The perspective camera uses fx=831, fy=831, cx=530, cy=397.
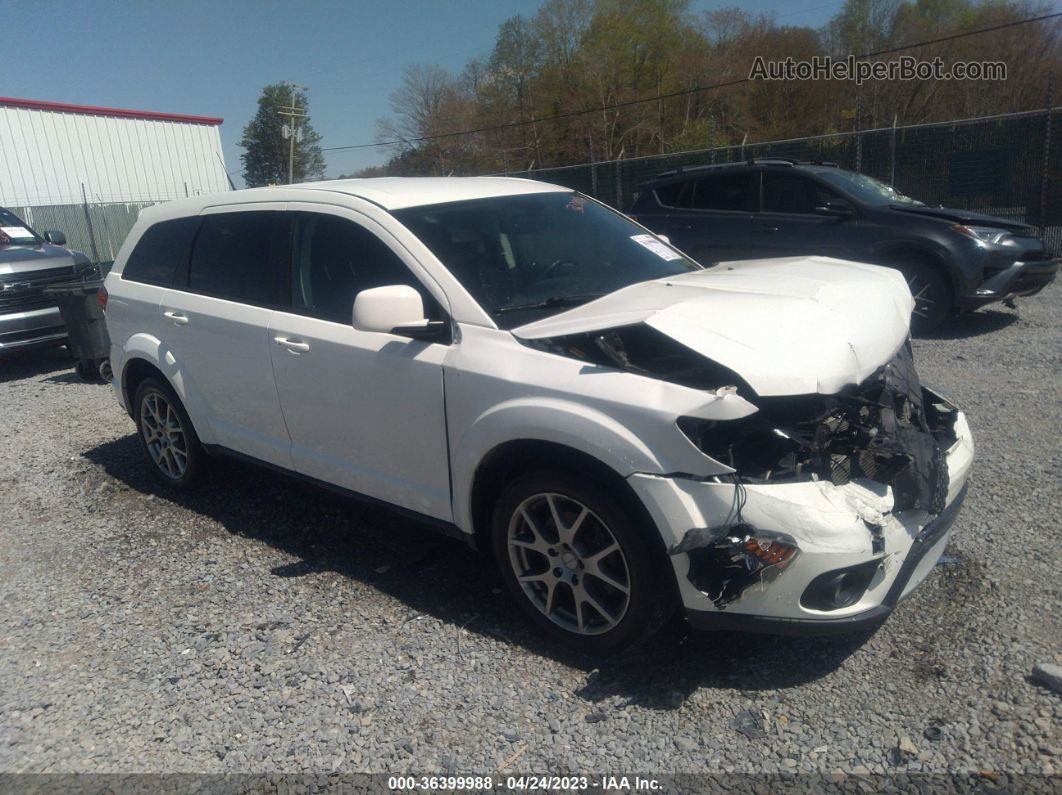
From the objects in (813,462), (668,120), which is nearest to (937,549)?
(813,462)

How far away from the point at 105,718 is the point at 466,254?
2.35 m

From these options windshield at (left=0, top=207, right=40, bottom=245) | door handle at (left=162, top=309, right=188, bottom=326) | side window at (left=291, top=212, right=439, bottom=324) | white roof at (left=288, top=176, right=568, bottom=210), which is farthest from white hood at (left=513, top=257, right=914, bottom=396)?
windshield at (left=0, top=207, right=40, bottom=245)

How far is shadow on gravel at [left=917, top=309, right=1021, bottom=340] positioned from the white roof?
585 centimetres

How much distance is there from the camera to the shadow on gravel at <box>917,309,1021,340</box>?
8.79 metres

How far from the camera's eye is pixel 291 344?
13.3ft

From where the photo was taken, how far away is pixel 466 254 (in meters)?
3.77

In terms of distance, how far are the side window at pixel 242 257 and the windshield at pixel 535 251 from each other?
→ 0.86 meters

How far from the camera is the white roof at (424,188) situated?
159 inches

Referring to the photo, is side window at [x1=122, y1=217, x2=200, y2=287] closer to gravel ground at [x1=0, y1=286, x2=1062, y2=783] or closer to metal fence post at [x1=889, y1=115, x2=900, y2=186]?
gravel ground at [x1=0, y1=286, x2=1062, y2=783]

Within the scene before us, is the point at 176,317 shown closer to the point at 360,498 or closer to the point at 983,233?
the point at 360,498

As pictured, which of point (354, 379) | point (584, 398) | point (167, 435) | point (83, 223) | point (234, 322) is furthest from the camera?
point (83, 223)

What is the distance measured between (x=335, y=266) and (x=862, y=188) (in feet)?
23.2

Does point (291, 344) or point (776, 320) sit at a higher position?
point (776, 320)

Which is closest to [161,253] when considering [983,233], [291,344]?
[291,344]
